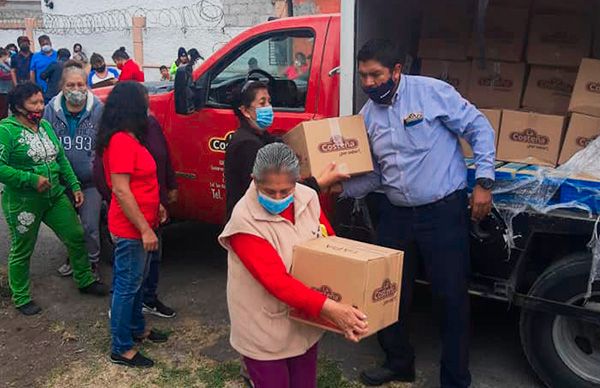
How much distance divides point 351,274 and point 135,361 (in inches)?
80.3

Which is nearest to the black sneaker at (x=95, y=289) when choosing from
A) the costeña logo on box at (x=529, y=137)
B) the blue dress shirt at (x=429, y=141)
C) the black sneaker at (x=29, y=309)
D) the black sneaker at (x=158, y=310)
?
the black sneaker at (x=29, y=309)

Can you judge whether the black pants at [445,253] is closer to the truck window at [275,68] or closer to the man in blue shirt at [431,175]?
the man in blue shirt at [431,175]

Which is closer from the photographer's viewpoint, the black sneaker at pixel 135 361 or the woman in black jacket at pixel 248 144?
the woman in black jacket at pixel 248 144

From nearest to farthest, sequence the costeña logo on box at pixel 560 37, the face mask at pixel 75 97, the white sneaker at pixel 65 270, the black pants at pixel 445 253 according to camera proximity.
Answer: the black pants at pixel 445 253 < the costeña logo on box at pixel 560 37 < the face mask at pixel 75 97 < the white sneaker at pixel 65 270

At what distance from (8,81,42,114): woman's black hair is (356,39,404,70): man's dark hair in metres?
2.36

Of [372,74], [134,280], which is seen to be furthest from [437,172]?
[134,280]

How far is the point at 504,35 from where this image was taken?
443 centimetres

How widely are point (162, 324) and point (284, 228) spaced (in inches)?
92.2

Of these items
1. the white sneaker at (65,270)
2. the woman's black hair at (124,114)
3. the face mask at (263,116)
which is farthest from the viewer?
the white sneaker at (65,270)

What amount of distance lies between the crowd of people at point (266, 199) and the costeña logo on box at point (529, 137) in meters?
0.87

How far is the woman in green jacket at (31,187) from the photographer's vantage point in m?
4.30

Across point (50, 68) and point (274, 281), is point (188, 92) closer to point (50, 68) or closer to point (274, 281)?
point (274, 281)

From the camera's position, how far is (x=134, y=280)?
3703 millimetres

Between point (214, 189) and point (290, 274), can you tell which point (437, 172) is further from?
point (214, 189)
